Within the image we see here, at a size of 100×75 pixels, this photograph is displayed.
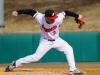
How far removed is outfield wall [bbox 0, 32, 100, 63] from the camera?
14.5m

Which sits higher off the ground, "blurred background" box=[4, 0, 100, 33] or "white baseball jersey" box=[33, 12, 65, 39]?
"blurred background" box=[4, 0, 100, 33]

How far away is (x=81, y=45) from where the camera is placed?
14.5 m

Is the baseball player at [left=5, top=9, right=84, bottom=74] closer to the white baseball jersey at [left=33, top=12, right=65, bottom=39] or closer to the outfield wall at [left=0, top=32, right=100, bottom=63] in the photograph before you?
the white baseball jersey at [left=33, top=12, right=65, bottom=39]

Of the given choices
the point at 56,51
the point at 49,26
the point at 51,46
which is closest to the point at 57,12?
the point at 56,51

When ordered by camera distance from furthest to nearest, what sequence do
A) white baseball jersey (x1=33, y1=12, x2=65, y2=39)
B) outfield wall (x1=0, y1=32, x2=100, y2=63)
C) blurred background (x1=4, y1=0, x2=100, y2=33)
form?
blurred background (x1=4, y1=0, x2=100, y2=33) < outfield wall (x1=0, y1=32, x2=100, y2=63) < white baseball jersey (x1=33, y1=12, x2=65, y2=39)

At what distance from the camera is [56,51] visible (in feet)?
47.6

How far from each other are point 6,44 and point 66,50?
23.3ft

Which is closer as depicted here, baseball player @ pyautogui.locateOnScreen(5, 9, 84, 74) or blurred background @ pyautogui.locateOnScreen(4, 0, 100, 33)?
baseball player @ pyautogui.locateOnScreen(5, 9, 84, 74)

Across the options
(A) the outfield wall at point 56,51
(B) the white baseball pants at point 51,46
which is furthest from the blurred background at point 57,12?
(B) the white baseball pants at point 51,46

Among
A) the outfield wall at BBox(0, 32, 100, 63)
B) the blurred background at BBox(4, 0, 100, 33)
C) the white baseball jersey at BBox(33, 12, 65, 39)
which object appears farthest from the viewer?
the blurred background at BBox(4, 0, 100, 33)

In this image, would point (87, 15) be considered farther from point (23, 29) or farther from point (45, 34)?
point (45, 34)

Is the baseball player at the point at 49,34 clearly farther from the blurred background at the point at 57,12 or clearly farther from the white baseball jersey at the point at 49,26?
the blurred background at the point at 57,12

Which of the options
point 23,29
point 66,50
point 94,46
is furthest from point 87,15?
point 66,50

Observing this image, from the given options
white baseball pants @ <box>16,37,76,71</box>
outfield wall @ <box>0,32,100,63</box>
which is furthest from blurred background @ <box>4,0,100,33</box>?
white baseball pants @ <box>16,37,76,71</box>
